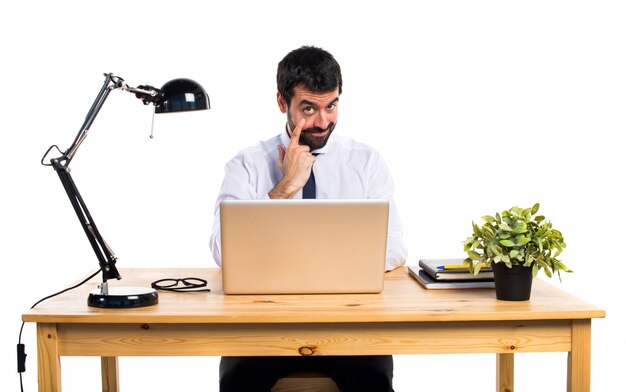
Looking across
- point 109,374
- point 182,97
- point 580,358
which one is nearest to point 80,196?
point 182,97

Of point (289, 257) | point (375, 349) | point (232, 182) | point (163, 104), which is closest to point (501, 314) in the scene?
point (375, 349)

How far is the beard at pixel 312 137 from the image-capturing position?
11.4ft

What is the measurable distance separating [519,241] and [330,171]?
1.28 metres

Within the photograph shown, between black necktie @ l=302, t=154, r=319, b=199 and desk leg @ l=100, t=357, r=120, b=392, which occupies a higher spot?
black necktie @ l=302, t=154, r=319, b=199

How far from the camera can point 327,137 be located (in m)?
3.54

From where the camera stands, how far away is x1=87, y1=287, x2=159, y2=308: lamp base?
2.45 metres

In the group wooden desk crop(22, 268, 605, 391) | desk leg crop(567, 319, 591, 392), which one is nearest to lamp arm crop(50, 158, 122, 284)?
wooden desk crop(22, 268, 605, 391)

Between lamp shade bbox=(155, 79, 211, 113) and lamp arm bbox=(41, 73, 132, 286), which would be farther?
lamp shade bbox=(155, 79, 211, 113)

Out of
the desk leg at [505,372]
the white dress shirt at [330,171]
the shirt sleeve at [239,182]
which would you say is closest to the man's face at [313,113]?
the white dress shirt at [330,171]

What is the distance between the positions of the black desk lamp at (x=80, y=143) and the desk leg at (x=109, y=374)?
74 centimetres

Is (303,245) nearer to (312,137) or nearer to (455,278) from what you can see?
(455,278)

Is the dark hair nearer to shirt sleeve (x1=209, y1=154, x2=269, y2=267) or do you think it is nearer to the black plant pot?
shirt sleeve (x1=209, y1=154, x2=269, y2=267)

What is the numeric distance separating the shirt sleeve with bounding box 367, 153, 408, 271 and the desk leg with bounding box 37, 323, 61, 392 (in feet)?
4.03

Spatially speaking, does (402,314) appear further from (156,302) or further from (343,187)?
(343,187)
